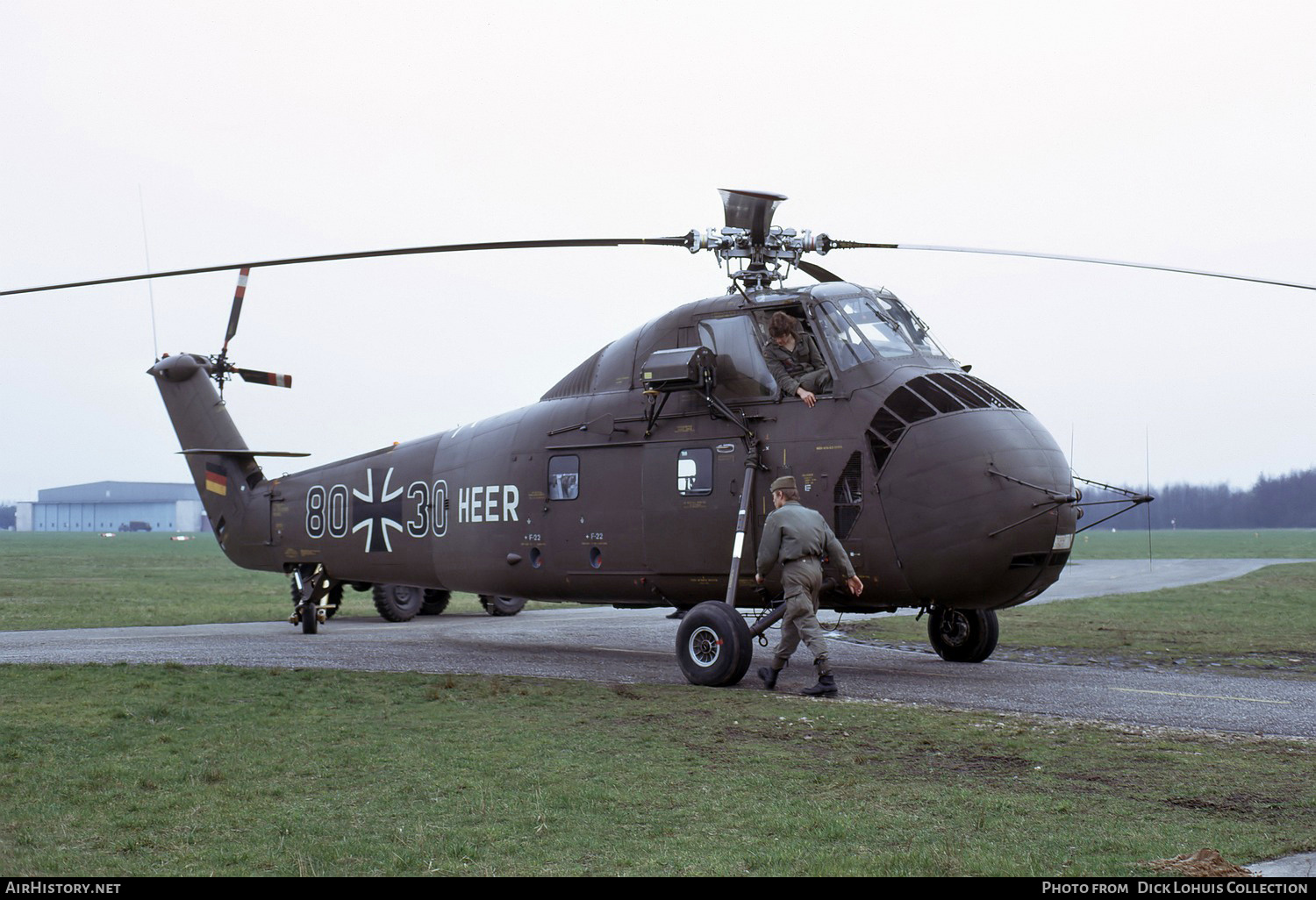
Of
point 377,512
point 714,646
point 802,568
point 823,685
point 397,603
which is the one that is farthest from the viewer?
point 397,603

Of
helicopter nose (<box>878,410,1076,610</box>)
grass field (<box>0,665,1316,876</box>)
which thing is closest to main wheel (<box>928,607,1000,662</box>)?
helicopter nose (<box>878,410,1076,610</box>)

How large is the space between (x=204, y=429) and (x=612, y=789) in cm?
1790

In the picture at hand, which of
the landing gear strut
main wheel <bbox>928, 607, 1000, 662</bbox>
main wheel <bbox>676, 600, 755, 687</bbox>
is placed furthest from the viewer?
the landing gear strut

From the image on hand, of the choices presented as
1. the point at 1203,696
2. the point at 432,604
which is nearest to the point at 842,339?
the point at 1203,696

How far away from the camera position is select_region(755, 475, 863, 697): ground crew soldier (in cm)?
1187

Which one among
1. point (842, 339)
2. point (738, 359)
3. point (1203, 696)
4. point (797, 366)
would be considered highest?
point (842, 339)

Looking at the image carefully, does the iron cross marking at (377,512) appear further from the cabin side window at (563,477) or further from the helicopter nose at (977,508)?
the helicopter nose at (977,508)

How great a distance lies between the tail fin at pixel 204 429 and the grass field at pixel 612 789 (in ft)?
37.7

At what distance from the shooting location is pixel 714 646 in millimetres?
12789

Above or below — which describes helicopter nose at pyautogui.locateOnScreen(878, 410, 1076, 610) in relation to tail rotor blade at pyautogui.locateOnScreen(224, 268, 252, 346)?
below

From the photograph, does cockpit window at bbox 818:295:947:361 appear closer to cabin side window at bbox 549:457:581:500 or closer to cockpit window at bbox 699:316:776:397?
cockpit window at bbox 699:316:776:397

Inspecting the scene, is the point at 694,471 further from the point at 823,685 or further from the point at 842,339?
the point at 823,685

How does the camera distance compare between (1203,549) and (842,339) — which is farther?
(1203,549)

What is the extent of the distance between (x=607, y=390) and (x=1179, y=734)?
867 centimetres
